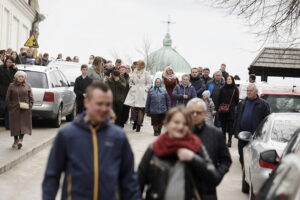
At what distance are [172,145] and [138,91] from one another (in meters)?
14.5

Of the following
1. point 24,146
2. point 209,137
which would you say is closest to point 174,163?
point 209,137

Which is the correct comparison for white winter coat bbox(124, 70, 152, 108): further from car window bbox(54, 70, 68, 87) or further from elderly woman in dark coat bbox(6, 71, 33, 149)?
elderly woman in dark coat bbox(6, 71, 33, 149)

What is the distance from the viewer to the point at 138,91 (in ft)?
65.2

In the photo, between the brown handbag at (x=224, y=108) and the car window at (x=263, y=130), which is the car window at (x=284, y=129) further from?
the brown handbag at (x=224, y=108)

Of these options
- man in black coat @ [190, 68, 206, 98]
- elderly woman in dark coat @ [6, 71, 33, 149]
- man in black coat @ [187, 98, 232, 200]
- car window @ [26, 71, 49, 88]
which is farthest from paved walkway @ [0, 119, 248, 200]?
man in black coat @ [187, 98, 232, 200]

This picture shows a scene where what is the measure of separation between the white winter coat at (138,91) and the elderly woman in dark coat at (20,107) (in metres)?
5.26

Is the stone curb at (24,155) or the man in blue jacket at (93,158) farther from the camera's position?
the stone curb at (24,155)

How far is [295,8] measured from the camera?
661 inches

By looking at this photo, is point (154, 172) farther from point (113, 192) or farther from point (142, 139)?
point (142, 139)

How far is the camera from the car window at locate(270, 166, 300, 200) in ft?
13.9

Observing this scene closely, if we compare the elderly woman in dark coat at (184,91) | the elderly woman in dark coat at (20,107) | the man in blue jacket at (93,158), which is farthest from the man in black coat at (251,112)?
the man in blue jacket at (93,158)

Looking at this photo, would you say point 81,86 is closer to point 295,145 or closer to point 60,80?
point 60,80

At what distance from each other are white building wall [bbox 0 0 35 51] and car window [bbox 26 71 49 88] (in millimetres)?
17199

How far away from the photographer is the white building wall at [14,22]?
37.5 metres
